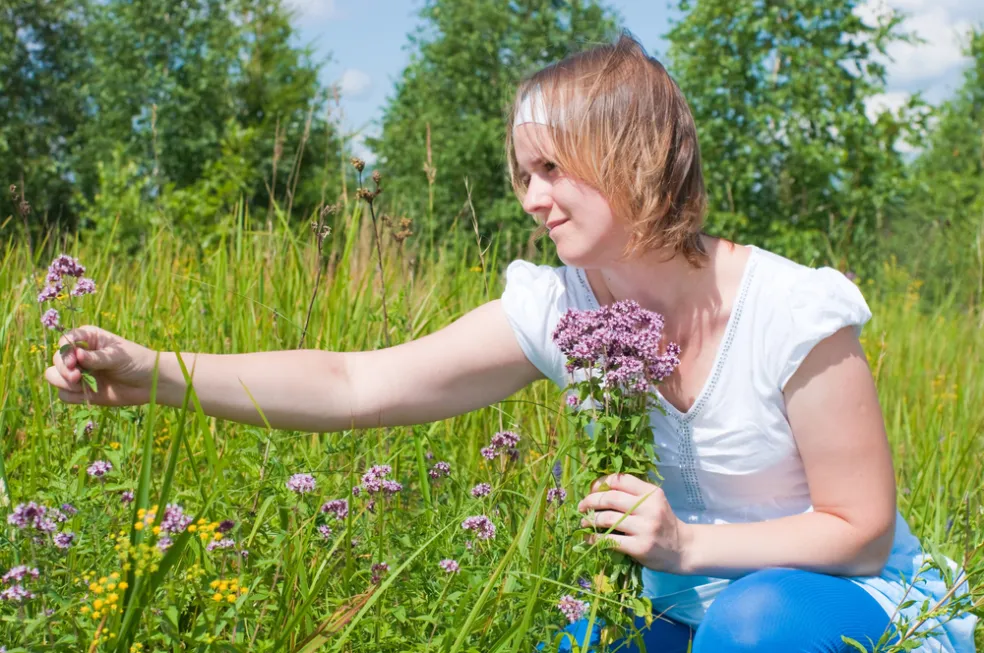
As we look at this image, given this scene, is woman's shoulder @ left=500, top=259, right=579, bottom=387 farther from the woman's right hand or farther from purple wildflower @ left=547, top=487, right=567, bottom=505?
the woman's right hand

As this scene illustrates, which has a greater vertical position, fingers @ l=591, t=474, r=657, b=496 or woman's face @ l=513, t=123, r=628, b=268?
woman's face @ l=513, t=123, r=628, b=268

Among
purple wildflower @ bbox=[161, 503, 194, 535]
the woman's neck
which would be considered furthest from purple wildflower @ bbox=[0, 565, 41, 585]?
the woman's neck

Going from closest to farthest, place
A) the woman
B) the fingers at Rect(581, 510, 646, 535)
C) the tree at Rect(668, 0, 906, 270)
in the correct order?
the fingers at Rect(581, 510, 646, 535), the woman, the tree at Rect(668, 0, 906, 270)

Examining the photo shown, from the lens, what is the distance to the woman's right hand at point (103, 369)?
5.29 feet

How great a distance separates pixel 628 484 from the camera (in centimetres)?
156

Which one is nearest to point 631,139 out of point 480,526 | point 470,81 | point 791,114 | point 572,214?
point 572,214

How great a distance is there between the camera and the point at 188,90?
1969 cm

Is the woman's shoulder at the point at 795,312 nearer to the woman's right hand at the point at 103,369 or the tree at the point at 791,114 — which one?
the woman's right hand at the point at 103,369

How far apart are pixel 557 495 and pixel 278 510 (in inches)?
24.7

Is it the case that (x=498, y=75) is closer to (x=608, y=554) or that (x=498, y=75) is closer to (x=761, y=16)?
(x=761, y=16)

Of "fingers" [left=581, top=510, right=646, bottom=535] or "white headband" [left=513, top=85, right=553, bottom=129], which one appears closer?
"fingers" [left=581, top=510, right=646, bottom=535]

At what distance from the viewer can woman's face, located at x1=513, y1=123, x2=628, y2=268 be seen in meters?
1.84

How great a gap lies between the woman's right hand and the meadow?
5.2 inches

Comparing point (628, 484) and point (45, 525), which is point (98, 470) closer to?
point (45, 525)
